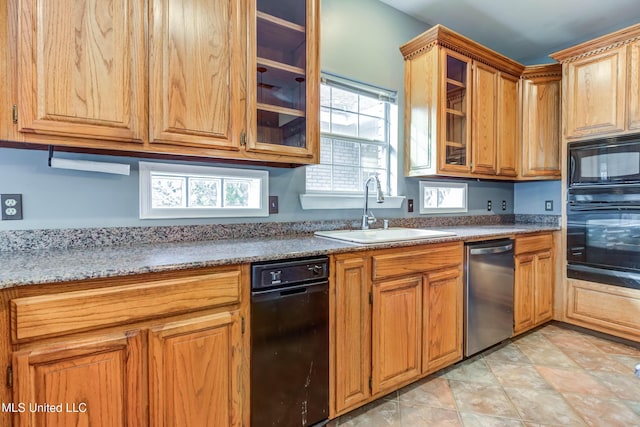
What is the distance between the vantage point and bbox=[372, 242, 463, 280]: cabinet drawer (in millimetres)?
1697

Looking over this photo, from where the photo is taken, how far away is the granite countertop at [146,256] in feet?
3.26

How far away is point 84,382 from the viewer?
103 centimetres

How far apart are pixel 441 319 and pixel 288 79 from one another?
176cm

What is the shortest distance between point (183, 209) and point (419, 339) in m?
1.59

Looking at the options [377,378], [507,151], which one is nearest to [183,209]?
[377,378]

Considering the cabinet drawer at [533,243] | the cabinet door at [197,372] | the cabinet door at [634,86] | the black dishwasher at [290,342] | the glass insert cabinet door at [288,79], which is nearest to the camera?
the cabinet door at [197,372]

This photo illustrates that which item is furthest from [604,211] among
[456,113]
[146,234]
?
[146,234]

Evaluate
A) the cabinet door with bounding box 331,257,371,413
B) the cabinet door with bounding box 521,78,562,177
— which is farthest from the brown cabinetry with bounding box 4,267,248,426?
the cabinet door with bounding box 521,78,562,177

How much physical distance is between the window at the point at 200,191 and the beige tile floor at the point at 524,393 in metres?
1.33

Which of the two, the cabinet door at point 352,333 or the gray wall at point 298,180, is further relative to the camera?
the cabinet door at point 352,333

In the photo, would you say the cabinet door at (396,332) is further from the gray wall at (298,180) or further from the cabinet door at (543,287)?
the cabinet door at (543,287)

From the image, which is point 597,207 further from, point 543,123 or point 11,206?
point 11,206

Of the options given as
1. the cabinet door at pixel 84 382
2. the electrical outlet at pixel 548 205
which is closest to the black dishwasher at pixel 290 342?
the cabinet door at pixel 84 382

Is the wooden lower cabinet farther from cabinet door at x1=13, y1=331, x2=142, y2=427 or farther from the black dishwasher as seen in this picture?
cabinet door at x1=13, y1=331, x2=142, y2=427
